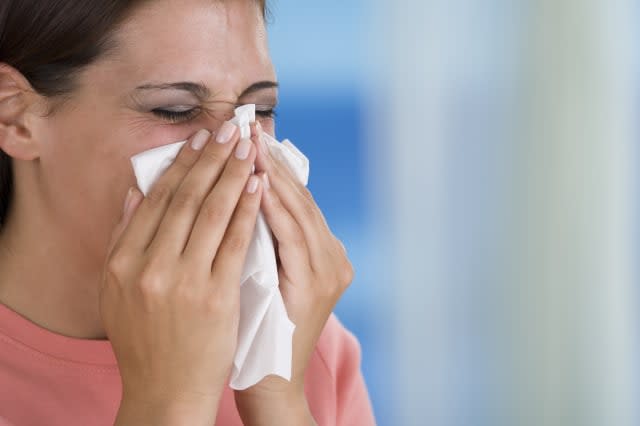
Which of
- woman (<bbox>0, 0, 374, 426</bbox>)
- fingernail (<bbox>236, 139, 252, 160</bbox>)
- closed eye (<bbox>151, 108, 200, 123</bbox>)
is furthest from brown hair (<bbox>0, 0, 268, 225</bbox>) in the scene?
fingernail (<bbox>236, 139, 252, 160</bbox>)

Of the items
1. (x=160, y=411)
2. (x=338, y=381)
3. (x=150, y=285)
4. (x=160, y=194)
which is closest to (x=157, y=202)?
(x=160, y=194)

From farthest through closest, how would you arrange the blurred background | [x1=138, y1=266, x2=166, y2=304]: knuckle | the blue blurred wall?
the blurred background → the blue blurred wall → [x1=138, y1=266, x2=166, y2=304]: knuckle

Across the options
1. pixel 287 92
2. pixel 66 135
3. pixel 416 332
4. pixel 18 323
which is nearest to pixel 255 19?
pixel 66 135

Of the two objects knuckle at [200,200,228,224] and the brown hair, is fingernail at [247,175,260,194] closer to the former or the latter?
knuckle at [200,200,228,224]

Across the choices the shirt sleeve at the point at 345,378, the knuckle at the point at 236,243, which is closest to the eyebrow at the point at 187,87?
the knuckle at the point at 236,243

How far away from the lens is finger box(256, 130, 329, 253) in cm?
122

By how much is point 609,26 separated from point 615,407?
113 centimetres

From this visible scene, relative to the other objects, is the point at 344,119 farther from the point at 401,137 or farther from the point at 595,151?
the point at 595,151

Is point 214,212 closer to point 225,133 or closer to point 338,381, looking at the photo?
point 225,133

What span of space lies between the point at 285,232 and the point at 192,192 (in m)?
0.13

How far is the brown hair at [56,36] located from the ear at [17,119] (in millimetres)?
24

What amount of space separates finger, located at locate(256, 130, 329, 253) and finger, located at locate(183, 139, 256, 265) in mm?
40

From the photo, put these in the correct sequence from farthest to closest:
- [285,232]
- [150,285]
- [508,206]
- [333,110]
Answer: [508,206] < [333,110] < [285,232] < [150,285]

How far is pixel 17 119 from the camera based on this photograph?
129cm
